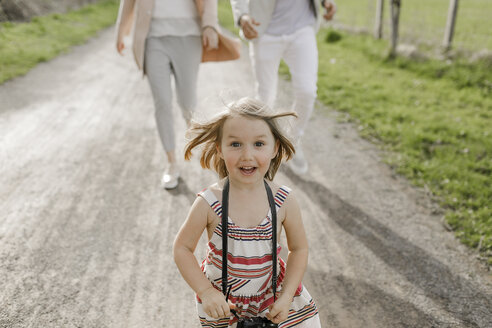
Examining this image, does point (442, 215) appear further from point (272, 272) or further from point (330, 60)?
point (330, 60)

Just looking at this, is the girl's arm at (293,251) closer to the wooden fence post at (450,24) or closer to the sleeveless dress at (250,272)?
the sleeveless dress at (250,272)

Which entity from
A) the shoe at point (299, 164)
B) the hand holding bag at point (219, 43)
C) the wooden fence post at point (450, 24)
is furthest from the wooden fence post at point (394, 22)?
the hand holding bag at point (219, 43)

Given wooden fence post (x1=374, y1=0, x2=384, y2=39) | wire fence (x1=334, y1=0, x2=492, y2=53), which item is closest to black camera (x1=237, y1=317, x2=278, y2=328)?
wire fence (x1=334, y1=0, x2=492, y2=53)

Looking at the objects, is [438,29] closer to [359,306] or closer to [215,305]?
[359,306]

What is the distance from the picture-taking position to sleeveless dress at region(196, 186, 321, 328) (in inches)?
66.8

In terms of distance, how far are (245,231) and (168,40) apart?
1.99 meters

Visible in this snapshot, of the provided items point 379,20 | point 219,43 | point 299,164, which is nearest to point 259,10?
point 219,43

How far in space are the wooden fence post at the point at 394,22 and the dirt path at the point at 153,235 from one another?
3.07 meters

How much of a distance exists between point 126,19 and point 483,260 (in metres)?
3.13

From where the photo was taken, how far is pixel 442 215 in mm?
3131

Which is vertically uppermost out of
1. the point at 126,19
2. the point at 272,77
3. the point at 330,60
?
the point at 126,19

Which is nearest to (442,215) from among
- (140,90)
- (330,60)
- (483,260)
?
(483,260)

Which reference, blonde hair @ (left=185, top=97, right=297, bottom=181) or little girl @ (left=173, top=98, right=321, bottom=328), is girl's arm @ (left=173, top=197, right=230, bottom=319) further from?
blonde hair @ (left=185, top=97, right=297, bottom=181)

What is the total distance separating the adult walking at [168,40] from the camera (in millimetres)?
3051
